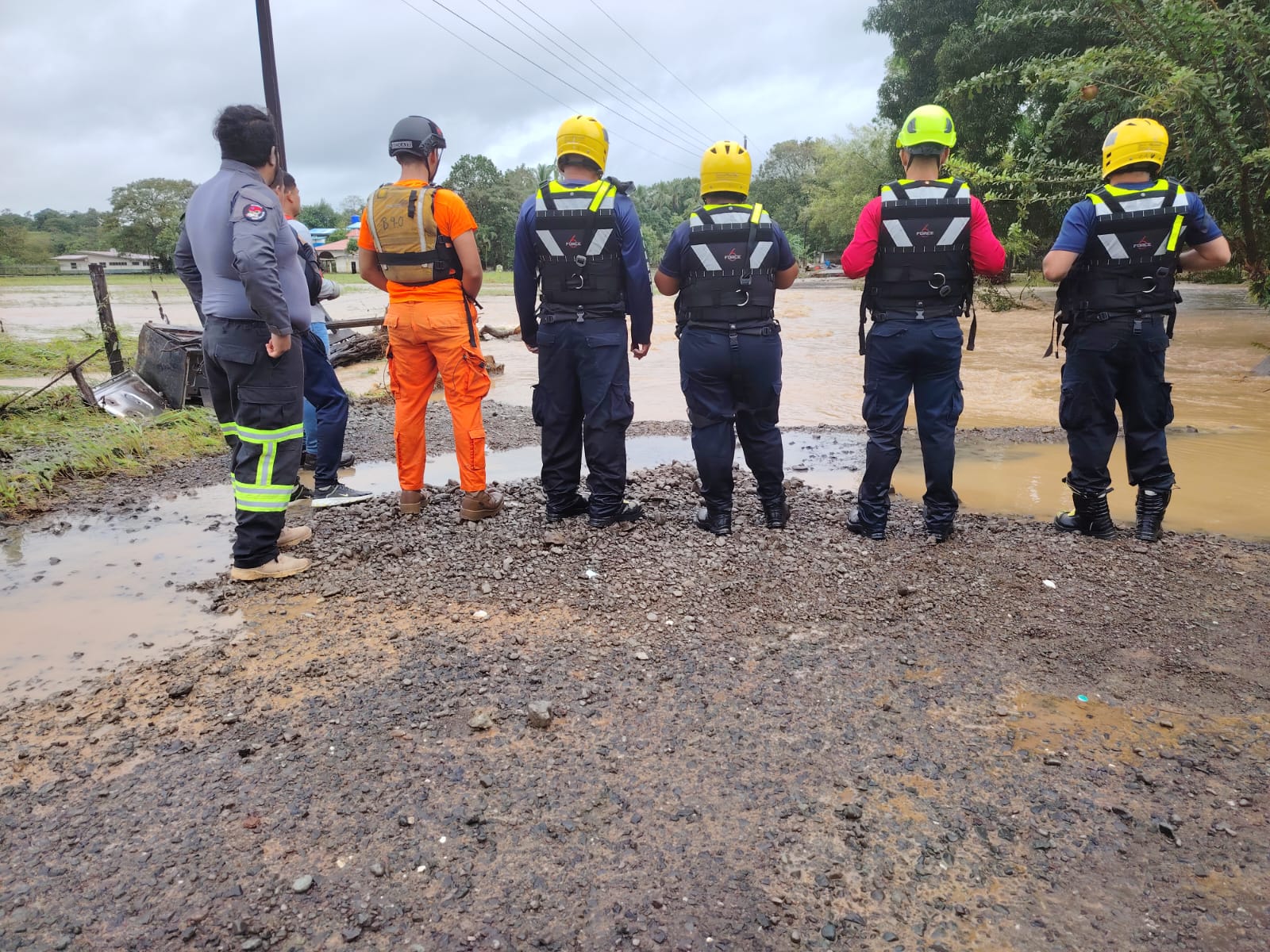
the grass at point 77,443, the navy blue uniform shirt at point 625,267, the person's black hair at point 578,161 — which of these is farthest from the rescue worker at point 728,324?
the grass at point 77,443

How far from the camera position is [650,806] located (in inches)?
95.1

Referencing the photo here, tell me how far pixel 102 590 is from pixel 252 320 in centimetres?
162

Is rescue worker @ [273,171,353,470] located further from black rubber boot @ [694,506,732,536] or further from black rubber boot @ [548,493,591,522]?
black rubber boot @ [694,506,732,536]

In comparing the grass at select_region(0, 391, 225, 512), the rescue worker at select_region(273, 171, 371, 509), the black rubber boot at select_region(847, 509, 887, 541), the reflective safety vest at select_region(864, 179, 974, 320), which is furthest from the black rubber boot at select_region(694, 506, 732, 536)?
the grass at select_region(0, 391, 225, 512)

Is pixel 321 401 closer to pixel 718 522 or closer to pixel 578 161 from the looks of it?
pixel 578 161

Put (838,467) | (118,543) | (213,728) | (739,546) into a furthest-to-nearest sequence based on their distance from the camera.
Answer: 1. (838,467)
2. (118,543)
3. (739,546)
4. (213,728)

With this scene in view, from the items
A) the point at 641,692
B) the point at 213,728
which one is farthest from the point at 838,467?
the point at 213,728

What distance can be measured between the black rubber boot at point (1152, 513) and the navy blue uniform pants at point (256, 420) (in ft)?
15.1

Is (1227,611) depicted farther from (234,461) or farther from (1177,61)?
(1177,61)

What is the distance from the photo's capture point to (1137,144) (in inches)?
164

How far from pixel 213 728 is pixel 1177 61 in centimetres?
918

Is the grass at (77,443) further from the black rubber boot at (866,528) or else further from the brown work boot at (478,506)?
the black rubber boot at (866,528)

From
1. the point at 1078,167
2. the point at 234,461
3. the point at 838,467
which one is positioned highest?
the point at 1078,167

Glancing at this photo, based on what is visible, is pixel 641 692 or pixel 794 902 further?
pixel 641 692
